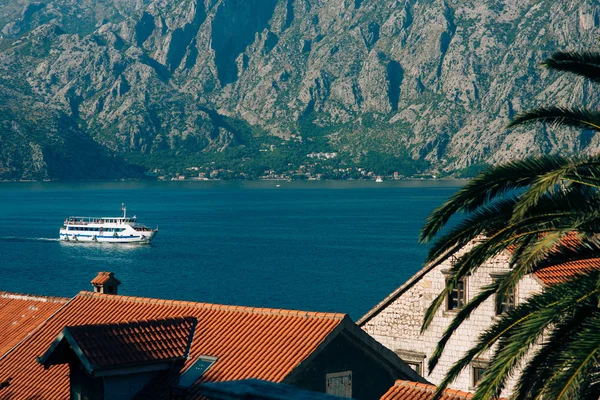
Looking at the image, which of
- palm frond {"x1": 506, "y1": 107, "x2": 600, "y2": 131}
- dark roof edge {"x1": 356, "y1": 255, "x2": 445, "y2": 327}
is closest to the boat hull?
dark roof edge {"x1": 356, "y1": 255, "x2": 445, "y2": 327}

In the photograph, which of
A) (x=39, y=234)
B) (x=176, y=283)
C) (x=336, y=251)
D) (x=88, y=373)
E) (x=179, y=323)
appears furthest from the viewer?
(x=39, y=234)

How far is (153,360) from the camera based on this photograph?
69.7 ft

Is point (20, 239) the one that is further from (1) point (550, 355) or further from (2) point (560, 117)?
Result: (1) point (550, 355)

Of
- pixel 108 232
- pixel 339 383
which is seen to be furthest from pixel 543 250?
pixel 108 232

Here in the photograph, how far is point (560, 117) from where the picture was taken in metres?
16.2

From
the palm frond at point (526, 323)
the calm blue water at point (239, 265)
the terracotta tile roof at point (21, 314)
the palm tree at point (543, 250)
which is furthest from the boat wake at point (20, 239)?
the palm frond at point (526, 323)

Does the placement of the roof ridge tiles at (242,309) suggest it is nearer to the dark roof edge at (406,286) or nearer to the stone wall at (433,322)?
the dark roof edge at (406,286)

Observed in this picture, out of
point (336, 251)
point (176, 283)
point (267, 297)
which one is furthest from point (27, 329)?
point (336, 251)

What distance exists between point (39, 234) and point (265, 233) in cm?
4283

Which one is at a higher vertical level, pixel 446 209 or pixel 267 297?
pixel 446 209

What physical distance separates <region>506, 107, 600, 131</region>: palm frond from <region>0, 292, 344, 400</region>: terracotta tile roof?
8031 mm

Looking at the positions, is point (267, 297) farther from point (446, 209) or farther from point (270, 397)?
point (270, 397)

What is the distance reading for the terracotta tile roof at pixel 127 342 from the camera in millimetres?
19547

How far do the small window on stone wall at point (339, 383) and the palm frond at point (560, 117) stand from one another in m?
8.64
